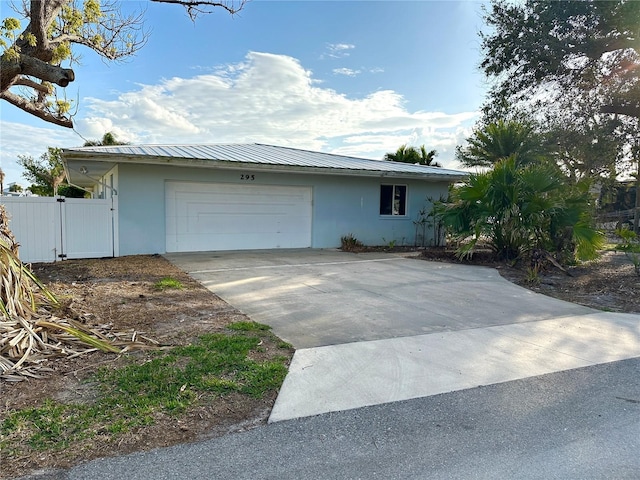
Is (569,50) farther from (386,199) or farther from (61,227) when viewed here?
(61,227)

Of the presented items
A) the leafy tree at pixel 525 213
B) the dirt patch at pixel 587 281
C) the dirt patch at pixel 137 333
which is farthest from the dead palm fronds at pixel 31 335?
the leafy tree at pixel 525 213

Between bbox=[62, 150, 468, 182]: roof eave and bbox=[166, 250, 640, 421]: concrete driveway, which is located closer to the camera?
bbox=[166, 250, 640, 421]: concrete driveway

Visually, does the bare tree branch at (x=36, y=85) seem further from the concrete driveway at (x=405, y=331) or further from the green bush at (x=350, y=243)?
the green bush at (x=350, y=243)

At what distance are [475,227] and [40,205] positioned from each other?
10854mm

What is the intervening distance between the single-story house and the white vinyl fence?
29 centimetres

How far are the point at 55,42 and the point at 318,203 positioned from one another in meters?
8.88

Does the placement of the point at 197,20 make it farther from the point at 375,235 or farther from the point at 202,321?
the point at 375,235

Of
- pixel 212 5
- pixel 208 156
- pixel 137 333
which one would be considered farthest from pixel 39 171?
pixel 137 333

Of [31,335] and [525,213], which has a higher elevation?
[525,213]

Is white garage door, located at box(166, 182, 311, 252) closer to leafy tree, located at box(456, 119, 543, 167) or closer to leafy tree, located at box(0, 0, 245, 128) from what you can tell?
leafy tree, located at box(0, 0, 245, 128)

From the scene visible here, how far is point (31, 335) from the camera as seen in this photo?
3.98 m

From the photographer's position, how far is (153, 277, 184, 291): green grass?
23.7 feet

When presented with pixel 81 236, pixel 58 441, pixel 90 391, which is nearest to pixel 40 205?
pixel 81 236

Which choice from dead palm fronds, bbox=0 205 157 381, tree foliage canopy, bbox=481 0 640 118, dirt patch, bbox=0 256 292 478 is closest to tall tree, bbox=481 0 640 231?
tree foliage canopy, bbox=481 0 640 118
